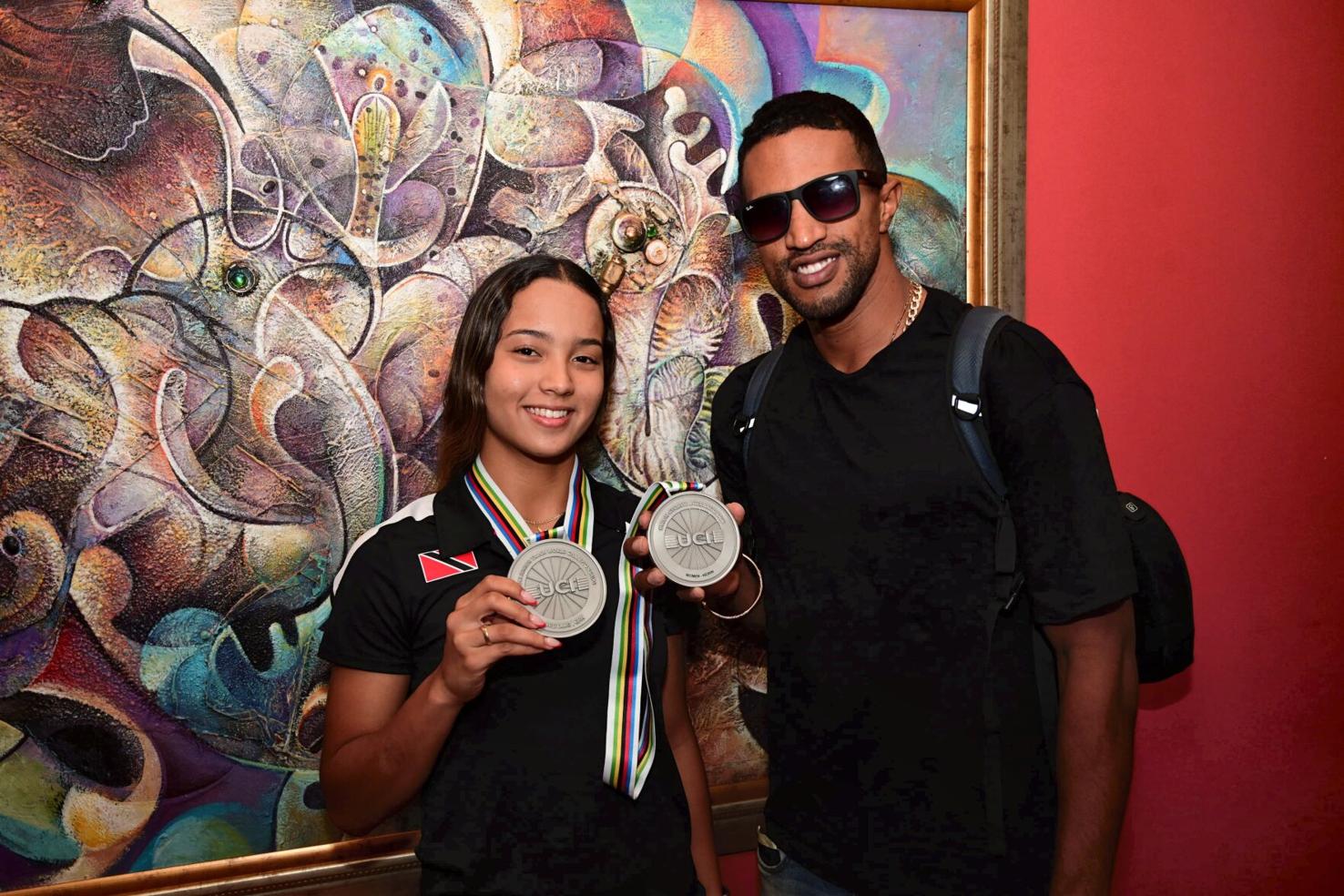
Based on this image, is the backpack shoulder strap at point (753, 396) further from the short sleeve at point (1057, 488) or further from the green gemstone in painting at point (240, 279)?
the green gemstone in painting at point (240, 279)

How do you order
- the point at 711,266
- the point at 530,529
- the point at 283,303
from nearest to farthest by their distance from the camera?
the point at 530,529 → the point at 283,303 → the point at 711,266

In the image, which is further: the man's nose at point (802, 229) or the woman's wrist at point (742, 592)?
the woman's wrist at point (742, 592)

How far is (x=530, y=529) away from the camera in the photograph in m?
1.81

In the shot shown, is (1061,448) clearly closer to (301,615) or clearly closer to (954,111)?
(954,111)

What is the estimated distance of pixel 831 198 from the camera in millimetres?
1812

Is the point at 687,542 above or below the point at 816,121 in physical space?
below

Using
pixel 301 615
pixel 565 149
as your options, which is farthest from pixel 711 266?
pixel 301 615

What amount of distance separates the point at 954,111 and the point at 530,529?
1656mm

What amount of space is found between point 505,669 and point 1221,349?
94.7 inches

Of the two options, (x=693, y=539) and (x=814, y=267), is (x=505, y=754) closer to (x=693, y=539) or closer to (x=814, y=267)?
(x=693, y=539)

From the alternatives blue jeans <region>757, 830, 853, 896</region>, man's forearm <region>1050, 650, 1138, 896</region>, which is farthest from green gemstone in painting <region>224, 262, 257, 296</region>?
man's forearm <region>1050, 650, 1138, 896</region>

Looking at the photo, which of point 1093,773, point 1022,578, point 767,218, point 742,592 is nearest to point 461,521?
point 742,592

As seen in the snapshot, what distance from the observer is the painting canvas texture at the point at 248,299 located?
187cm

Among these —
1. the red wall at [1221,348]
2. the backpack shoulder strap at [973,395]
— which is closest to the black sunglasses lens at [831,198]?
the backpack shoulder strap at [973,395]
